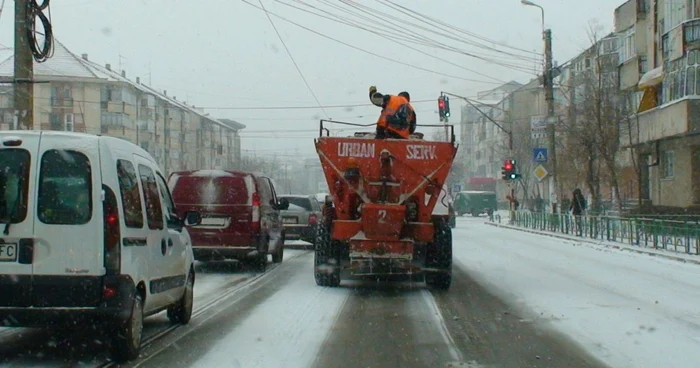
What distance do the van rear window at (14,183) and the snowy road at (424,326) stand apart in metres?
1.35

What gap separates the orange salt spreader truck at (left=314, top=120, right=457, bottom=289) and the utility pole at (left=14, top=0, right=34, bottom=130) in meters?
4.45

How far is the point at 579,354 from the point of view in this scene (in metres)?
8.25

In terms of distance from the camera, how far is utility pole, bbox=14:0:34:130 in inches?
528

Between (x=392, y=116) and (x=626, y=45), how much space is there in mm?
28175

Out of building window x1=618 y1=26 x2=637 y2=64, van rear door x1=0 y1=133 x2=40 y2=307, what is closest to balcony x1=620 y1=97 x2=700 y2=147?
building window x1=618 y1=26 x2=637 y2=64

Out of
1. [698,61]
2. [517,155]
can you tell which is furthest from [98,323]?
[517,155]

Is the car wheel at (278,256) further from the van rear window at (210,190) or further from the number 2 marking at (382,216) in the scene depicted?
the number 2 marking at (382,216)

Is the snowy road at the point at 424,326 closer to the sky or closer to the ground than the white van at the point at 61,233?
closer to the ground

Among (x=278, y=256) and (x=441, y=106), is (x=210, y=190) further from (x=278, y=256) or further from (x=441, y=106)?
(x=441, y=106)

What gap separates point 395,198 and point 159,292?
5645mm

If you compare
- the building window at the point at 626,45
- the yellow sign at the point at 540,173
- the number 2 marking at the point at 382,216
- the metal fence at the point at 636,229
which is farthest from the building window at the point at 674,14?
the number 2 marking at the point at 382,216

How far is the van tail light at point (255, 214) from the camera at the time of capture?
16.6 meters

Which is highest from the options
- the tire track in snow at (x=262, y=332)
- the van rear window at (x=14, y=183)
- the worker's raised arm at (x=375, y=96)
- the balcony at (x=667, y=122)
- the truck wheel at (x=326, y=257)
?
the balcony at (x=667, y=122)

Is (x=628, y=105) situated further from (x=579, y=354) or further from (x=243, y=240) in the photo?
(x=579, y=354)
